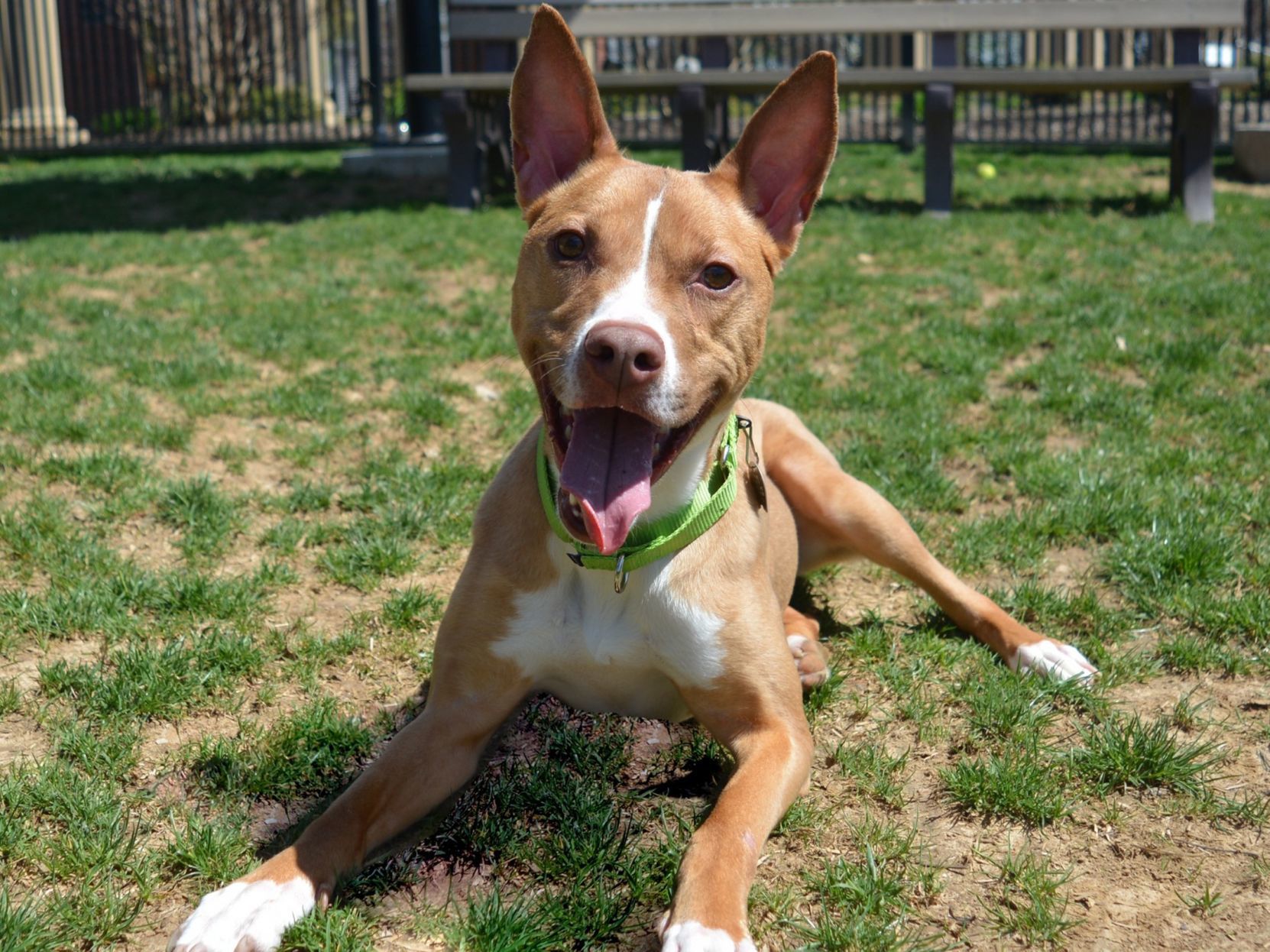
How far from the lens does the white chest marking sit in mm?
3305

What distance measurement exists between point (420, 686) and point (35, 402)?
11.6 ft

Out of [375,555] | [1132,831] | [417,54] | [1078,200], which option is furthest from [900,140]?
[1132,831]

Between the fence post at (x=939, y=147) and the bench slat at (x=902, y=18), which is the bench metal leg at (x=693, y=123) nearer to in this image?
the bench slat at (x=902, y=18)

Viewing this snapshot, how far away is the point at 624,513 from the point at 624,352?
406mm

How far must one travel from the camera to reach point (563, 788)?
3.36 metres

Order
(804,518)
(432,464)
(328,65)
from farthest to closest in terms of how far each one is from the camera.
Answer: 1. (328,65)
2. (432,464)
3. (804,518)

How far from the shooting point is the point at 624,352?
112 inches

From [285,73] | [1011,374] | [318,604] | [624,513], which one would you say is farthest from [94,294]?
[285,73]

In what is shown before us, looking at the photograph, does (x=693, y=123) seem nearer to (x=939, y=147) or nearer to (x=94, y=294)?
(x=939, y=147)

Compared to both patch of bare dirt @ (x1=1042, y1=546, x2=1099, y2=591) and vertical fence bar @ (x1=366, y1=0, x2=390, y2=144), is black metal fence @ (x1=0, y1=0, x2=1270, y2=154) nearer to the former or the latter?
vertical fence bar @ (x1=366, y1=0, x2=390, y2=144)

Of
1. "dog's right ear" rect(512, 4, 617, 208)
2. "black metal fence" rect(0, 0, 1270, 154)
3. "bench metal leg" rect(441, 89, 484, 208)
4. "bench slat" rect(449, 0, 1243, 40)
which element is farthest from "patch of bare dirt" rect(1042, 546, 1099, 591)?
"black metal fence" rect(0, 0, 1270, 154)

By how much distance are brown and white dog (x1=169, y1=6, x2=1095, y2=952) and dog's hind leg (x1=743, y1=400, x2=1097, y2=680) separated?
28.3 inches

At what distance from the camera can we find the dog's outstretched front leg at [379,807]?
2.68 m

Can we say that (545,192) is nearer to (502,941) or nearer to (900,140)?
(502,941)
